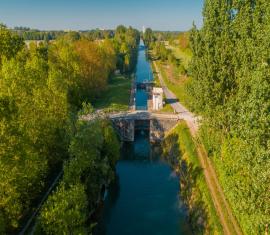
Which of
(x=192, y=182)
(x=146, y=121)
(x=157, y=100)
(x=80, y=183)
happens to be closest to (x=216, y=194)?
(x=192, y=182)

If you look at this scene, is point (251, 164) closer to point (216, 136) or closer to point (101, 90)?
point (216, 136)

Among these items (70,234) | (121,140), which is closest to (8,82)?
(70,234)

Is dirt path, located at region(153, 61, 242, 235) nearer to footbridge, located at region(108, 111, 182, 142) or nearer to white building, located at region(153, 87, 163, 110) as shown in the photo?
footbridge, located at region(108, 111, 182, 142)

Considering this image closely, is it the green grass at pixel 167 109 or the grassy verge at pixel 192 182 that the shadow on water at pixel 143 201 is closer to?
the grassy verge at pixel 192 182

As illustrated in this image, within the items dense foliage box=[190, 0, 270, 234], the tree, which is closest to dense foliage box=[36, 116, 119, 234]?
dense foliage box=[190, 0, 270, 234]

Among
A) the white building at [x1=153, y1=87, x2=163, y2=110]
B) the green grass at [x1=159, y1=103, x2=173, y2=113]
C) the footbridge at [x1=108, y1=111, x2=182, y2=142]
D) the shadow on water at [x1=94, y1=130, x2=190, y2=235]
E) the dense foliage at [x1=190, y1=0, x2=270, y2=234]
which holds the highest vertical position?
the dense foliage at [x1=190, y1=0, x2=270, y2=234]

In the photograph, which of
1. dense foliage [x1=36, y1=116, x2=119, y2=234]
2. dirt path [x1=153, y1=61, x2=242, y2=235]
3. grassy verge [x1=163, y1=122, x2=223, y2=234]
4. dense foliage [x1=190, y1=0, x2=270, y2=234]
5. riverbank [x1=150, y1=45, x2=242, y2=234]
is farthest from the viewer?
grassy verge [x1=163, y1=122, x2=223, y2=234]

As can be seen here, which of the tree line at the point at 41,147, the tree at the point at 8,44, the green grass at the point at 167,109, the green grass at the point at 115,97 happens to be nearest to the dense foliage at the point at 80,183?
the tree line at the point at 41,147
